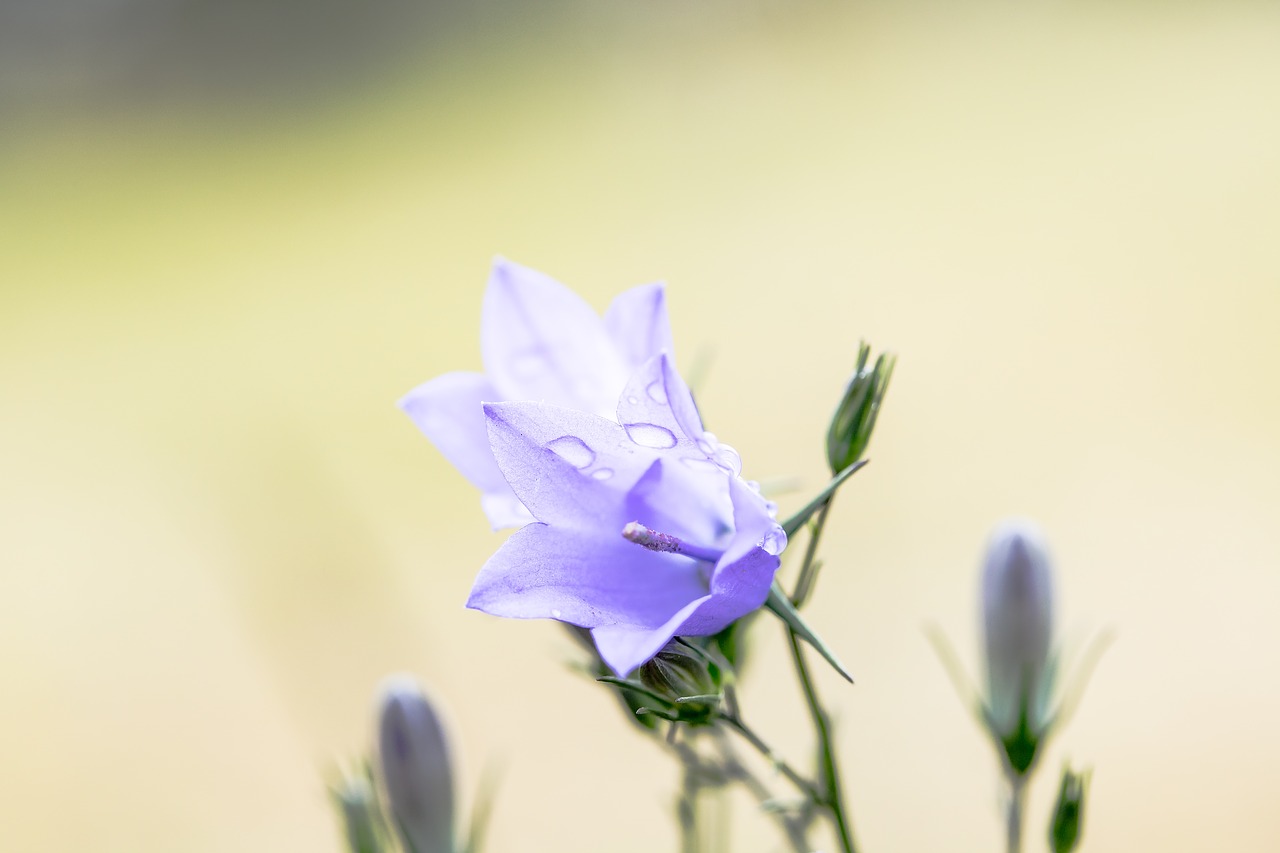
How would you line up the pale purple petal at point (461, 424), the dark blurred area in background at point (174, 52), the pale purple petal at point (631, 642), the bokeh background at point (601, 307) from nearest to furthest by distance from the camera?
the pale purple petal at point (631, 642) → the pale purple petal at point (461, 424) → the bokeh background at point (601, 307) → the dark blurred area in background at point (174, 52)

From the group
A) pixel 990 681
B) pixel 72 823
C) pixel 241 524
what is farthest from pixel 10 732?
pixel 990 681

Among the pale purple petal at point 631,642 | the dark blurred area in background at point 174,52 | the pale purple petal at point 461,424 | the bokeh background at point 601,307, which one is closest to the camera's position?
the pale purple petal at point 631,642

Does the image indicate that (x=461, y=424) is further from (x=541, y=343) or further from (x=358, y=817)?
(x=358, y=817)

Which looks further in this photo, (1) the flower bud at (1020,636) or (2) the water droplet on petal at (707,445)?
(1) the flower bud at (1020,636)

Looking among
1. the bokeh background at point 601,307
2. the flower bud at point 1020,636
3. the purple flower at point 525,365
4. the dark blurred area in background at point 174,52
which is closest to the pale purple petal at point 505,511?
the purple flower at point 525,365

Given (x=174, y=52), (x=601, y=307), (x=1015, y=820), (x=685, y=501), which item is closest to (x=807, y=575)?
(x=685, y=501)

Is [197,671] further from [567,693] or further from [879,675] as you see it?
[879,675]

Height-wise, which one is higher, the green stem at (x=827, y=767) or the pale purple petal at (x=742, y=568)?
the pale purple petal at (x=742, y=568)

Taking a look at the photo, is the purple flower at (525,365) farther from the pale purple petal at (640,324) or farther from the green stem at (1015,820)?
the green stem at (1015,820)
